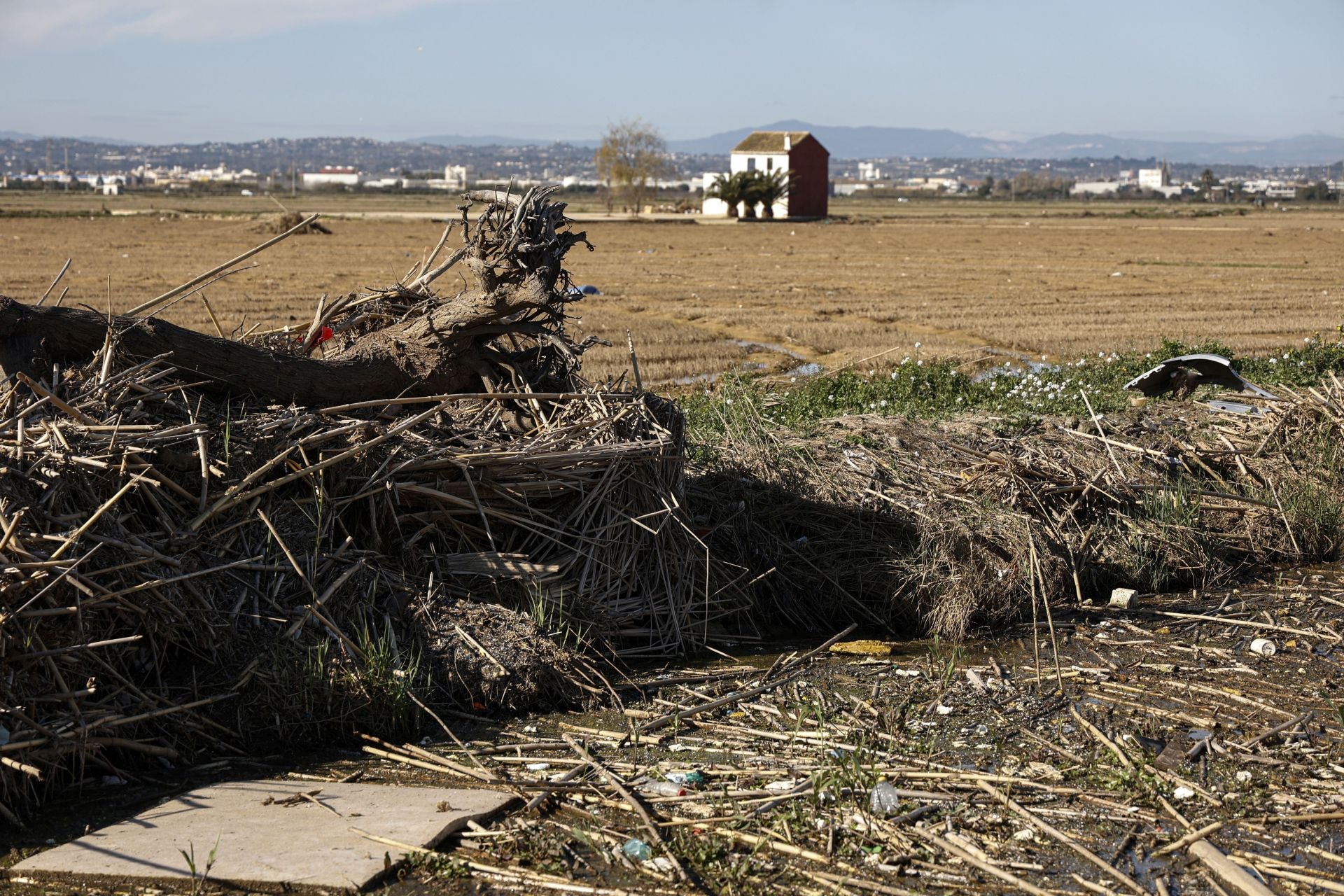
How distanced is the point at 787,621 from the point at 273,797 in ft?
10.6

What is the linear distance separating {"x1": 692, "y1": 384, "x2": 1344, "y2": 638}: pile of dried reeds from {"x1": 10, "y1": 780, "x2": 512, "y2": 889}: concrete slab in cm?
255

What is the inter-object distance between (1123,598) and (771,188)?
6038 cm

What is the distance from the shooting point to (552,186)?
6.13 meters

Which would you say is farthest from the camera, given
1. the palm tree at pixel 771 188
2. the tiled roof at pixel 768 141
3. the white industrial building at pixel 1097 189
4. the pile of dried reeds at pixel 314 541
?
the white industrial building at pixel 1097 189

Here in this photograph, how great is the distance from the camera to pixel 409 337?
6477 mm

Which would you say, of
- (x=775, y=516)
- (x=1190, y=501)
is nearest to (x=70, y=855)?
(x=775, y=516)

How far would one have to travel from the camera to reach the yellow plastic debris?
6.02 metres

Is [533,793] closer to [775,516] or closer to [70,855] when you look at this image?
[70,855]

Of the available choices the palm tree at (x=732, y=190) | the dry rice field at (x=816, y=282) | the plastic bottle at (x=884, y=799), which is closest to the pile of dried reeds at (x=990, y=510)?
the plastic bottle at (x=884, y=799)

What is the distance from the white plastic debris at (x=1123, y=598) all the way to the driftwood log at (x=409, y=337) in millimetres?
3210

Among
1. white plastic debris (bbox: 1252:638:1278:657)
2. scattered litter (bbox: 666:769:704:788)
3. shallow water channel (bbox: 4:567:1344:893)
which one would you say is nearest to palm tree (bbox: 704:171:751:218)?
white plastic debris (bbox: 1252:638:1278:657)

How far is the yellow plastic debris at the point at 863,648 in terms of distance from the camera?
6.02m

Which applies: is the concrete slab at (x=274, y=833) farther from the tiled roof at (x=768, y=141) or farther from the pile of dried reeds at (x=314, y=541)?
the tiled roof at (x=768, y=141)

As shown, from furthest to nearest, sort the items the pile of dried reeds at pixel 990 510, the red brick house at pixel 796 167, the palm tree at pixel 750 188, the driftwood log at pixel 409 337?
the red brick house at pixel 796 167
the palm tree at pixel 750 188
the pile of dried reeds at pixel 990 510
the driftwood log at pixel 409 337
